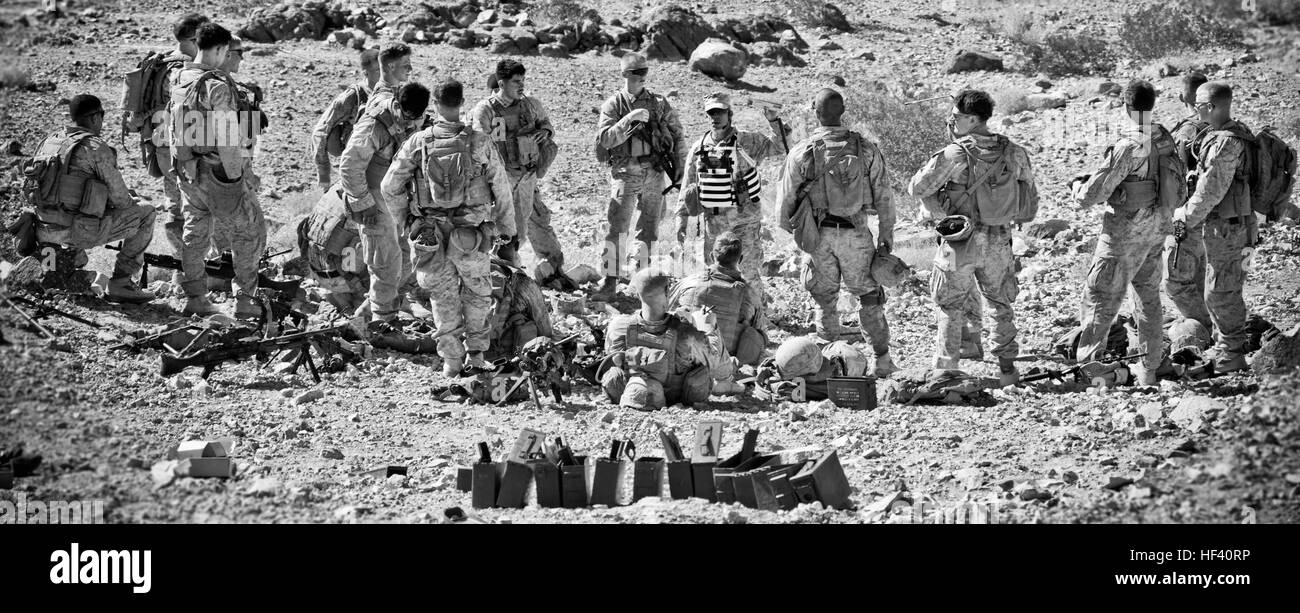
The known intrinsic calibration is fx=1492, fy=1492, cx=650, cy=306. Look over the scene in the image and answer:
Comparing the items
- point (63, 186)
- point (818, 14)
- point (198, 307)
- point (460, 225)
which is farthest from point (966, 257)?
point (818, 14)

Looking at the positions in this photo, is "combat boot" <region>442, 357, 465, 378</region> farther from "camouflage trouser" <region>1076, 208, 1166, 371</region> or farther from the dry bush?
the dry bush

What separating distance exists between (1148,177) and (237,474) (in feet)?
20.2

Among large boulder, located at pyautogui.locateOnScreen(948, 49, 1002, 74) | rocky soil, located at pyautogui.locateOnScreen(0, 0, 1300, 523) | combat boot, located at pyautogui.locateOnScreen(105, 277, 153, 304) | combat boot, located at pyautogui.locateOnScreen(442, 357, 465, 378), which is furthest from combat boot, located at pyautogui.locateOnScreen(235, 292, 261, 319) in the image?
large boulder, located at pyautogui.locateOnScreen(948, 49, 1002, 74)

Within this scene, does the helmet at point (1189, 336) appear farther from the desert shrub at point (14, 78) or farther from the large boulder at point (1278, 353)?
the desert shrub at point (14, 78)

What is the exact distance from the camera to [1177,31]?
763 inches

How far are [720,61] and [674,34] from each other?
1249 millimetres

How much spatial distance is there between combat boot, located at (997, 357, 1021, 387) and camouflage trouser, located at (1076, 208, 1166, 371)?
591 mm

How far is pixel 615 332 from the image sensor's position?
9742mm

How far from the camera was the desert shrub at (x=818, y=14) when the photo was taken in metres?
22.5

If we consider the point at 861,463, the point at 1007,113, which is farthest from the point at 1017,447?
the point at 1007,113

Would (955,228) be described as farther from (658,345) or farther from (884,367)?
(658,345)

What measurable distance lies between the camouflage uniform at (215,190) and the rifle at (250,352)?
1.62m

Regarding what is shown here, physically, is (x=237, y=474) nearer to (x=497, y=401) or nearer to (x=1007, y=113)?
(x=497, y=401)

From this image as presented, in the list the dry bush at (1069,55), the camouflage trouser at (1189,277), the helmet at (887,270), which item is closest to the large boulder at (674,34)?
the dry bush at (1069,55)
